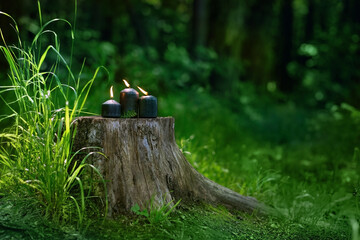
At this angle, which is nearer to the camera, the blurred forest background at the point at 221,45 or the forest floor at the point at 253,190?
the forest floor at the point at 253,190

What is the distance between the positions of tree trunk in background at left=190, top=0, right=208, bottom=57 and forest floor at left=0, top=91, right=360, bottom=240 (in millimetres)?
2043

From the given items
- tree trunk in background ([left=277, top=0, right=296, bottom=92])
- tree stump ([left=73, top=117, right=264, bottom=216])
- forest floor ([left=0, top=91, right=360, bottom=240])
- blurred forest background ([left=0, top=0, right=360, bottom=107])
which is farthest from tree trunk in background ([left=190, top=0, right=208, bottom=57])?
tree stump ([left=73, top=117, right=264, bottom=216])

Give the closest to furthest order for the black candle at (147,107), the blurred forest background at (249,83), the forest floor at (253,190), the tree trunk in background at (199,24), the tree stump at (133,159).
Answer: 1. the forest floor at (253,190)
2. the tree stump at (133,159)
3. the black candle at (147,107)
4. the blurred forest background at (249,83)
5. the tree trunk in background at (199,24)

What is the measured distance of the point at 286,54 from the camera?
45.8 feet

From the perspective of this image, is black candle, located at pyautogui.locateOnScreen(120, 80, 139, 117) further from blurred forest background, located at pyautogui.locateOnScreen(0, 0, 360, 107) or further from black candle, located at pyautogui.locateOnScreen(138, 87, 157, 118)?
blurred forest background, located at pyautogui.locateOnScreen(0, 0, 360, 107)

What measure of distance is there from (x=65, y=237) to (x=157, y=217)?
1.86 feet

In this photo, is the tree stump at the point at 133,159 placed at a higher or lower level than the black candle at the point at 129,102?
lower

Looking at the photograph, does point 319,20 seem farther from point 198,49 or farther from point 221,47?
point 198,49

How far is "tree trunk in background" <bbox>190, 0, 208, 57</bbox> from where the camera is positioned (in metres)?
9.30

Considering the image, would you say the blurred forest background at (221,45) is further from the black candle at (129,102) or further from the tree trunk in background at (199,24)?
the black candle at (129,102)

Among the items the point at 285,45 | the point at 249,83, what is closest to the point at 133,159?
Answer: the point at 249,83

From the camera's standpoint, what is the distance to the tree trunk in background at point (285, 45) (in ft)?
45.8

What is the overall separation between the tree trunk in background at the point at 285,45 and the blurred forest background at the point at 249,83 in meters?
0.04

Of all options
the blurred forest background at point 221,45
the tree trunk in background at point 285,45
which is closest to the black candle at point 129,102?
the blurred forest background at point 221,45
